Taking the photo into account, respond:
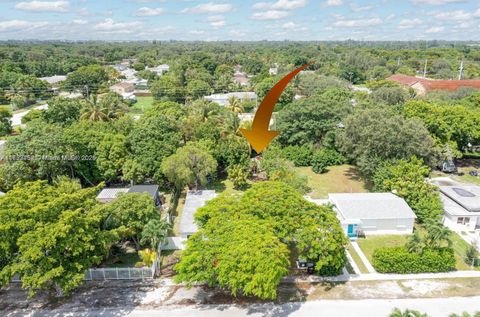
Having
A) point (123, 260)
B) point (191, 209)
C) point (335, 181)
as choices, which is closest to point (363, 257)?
point (191, 209)

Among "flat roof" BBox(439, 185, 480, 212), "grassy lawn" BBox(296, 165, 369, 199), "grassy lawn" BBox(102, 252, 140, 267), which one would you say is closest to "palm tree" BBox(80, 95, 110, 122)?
"grassy lawn" BBox(102, 252, 140, 267)

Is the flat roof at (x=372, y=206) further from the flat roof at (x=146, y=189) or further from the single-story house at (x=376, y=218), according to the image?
the flat roof at (x=146, y=189)

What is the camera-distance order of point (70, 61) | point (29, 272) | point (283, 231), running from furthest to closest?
point (70, 61) → point (283, 231) → point (29, 272)

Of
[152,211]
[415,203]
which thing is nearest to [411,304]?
[415,203]

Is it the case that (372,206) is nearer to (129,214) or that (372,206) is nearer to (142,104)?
(129,214)

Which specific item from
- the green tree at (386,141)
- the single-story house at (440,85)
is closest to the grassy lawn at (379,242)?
the green tree at (386,141)

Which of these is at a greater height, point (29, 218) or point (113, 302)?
point (29, 218)

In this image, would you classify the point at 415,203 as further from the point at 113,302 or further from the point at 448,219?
the point at 113,302
